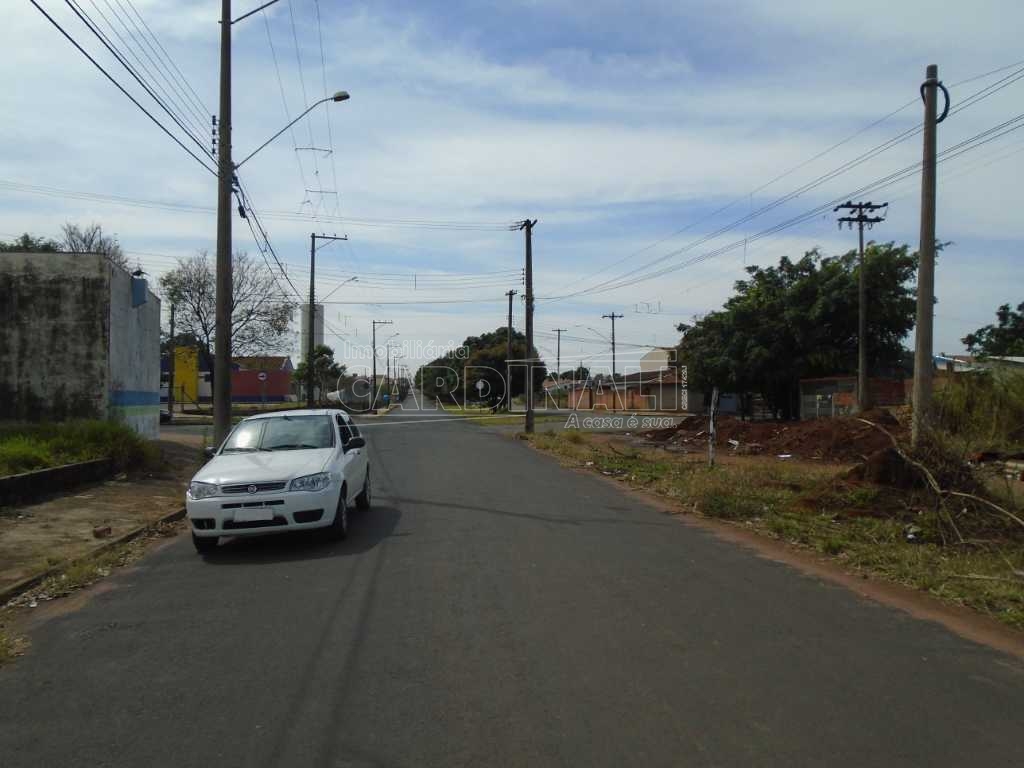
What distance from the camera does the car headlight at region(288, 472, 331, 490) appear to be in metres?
9.60

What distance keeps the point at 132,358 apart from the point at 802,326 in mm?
30608

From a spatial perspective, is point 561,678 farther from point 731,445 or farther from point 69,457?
point 731,445

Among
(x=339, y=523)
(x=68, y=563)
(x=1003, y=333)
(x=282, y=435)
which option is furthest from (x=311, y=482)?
(x=1003, y=333)

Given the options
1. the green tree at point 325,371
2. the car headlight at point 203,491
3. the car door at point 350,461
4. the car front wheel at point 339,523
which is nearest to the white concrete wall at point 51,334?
the car door at point 350,461

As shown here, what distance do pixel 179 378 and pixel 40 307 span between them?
2014 inches

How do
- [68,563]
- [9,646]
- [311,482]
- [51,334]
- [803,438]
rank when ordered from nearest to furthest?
[9,646] < [68,563] < [311,482] < [51,334] < [803,438]

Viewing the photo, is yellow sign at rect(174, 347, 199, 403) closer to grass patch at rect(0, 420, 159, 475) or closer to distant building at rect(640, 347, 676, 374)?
distant building at rect(640, 347, 676, 374)

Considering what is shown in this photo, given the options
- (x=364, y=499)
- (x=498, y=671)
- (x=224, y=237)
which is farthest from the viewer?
(x=224, y=237)

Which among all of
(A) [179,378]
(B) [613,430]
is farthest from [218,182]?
(A) [179,378]

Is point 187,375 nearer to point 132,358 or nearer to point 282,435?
point 132,358

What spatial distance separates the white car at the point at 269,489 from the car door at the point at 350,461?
1.3 inches

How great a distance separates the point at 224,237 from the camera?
689 inches

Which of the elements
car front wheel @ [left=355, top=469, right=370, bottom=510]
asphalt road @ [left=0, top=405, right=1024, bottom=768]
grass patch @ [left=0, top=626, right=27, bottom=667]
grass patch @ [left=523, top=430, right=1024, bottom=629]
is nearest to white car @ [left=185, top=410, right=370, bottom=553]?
asphalt road @ [left=0, top=405, right=1024, bottom=768]

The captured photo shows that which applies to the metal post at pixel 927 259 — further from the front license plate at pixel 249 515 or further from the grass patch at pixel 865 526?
the front license plate at pixel 249 515
